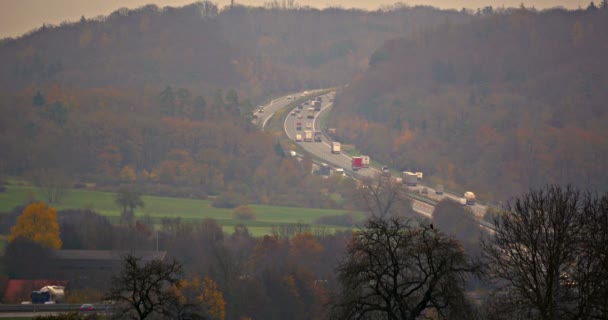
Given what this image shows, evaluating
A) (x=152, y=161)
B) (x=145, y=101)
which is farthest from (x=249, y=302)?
(x=145, y=101)

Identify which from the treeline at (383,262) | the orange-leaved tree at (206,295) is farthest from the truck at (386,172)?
the orange-leaved tree at (206,295)

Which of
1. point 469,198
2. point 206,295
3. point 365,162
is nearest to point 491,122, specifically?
point 365,162

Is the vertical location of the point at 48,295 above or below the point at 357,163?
below

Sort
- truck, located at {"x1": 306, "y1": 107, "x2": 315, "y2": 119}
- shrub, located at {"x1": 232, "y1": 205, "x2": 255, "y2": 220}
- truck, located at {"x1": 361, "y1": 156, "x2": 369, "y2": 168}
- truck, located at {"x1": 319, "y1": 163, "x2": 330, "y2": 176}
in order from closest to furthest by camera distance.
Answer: shrub, located at {"x1": 232, "y1": 205, "x2": 255, "y2": 220}, truck, located at {"x1": 319, "y1": 163, "x2": 330, "y2": 176}, truck, located at {"x1": 361, "y1": 156, "x2": 369, "y2": 168}, truck, located at {"x1": 306, "y1": 107, "x2": 315, "y2": 119}

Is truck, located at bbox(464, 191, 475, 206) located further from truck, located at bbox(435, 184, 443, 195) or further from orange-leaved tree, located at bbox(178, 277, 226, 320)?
orange-leaved tree, located at bbox(178, 277, 226, 320)

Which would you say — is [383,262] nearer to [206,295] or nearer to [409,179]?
[206,295]

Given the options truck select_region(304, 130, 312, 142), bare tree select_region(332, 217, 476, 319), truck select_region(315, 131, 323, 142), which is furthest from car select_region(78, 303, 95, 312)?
truck select_region(315, 131, 323, 142)

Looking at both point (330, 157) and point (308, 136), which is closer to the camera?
point (330, 157)
